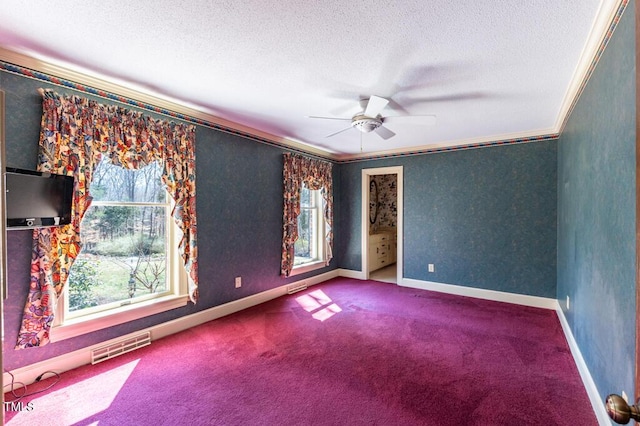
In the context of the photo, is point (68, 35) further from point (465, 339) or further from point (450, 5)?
point (465, 339)

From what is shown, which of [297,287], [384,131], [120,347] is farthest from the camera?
[297,287]

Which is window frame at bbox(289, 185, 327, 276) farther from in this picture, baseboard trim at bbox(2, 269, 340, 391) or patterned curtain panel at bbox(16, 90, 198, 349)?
patterned curtain panel at bbox(16, 90, 198, 349)

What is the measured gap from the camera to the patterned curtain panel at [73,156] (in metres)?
2.24

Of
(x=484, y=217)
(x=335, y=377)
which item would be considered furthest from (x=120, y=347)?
(x=484, y=217)

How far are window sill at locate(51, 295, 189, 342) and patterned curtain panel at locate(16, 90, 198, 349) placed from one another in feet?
0.52

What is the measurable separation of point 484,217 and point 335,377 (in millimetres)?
3291

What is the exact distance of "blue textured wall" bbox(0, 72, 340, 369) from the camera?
2.19 m

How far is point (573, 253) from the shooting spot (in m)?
2.77

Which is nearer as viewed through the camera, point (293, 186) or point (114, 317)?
point (114, 317)

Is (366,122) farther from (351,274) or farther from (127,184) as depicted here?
(351,274)

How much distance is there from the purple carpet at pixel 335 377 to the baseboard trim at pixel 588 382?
0.17ft

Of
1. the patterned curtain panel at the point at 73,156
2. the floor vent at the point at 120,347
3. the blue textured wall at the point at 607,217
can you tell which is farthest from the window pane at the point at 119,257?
the blue textured wall at the point at 607,217

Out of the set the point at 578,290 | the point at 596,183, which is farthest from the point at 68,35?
the point at 578,290

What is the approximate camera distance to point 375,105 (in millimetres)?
2635
